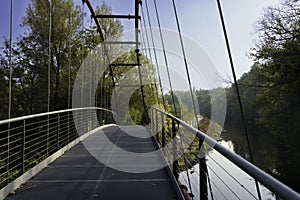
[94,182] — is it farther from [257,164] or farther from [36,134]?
[257,164]

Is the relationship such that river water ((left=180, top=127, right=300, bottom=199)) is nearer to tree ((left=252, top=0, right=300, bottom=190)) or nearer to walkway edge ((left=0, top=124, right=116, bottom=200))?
tree ((left=252, top=0, right=300, bottom=190))

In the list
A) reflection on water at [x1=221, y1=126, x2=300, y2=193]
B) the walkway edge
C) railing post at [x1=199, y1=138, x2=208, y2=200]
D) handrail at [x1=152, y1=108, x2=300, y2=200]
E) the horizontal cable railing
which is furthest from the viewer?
reflection on water at [x1=221, y1=126, x2=300, y2=193]

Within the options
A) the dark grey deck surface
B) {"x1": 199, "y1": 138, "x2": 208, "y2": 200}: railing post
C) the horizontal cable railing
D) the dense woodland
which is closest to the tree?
the dense woodland

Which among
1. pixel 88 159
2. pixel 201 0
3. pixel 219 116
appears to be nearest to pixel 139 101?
pixel 219 116

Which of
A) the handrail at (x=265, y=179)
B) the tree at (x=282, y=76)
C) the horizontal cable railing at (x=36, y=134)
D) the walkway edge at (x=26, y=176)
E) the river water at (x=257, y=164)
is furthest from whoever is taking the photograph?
the tree at (x=282, y=76)

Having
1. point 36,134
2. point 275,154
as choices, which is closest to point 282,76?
point 275,154

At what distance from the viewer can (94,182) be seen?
9.48 ft

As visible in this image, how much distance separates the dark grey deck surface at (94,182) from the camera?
2.49m

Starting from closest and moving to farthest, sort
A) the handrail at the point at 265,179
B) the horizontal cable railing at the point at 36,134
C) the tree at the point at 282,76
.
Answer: the handrail at the point at 265,179, the horizontal cable railing at the point at 36,134, the tree at the point at 282,76

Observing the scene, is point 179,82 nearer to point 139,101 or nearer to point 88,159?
point 139,101

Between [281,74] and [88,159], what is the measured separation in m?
9.14

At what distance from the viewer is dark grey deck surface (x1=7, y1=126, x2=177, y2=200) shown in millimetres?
2494

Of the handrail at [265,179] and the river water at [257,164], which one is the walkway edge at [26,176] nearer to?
the handrail at [265,179]

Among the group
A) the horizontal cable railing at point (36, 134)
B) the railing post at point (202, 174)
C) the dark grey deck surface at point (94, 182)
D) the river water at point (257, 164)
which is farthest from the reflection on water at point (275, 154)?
the railing post at point (202, 174)
